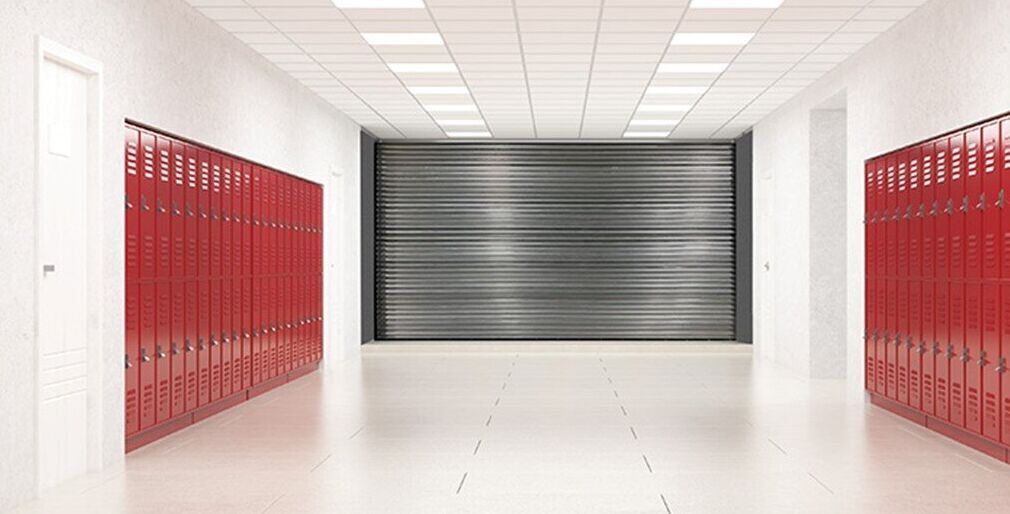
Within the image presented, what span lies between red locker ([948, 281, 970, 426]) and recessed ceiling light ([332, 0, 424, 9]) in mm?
4579

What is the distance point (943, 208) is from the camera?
9.39m

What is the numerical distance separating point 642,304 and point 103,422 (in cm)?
1313

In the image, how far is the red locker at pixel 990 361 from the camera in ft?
27.1

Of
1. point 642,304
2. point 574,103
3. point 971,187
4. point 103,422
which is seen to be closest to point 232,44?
point 103,422

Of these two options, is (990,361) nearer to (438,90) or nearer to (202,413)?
(202,413)

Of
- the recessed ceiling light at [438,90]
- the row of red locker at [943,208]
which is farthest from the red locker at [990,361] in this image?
the recessed ceiling light at [438,90]

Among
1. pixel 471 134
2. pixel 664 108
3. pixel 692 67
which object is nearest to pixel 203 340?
pixel 692 67

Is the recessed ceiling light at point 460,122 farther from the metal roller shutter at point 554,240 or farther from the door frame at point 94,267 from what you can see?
the door frame at point 94,267

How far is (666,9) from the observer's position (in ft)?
32.0

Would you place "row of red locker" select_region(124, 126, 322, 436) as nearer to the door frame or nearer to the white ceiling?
the door frame

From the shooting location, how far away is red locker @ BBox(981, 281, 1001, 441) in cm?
827

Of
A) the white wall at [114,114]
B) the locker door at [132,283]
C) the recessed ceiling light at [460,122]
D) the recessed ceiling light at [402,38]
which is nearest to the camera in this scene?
the white wall at [114,114]

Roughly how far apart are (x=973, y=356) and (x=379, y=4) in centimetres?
513

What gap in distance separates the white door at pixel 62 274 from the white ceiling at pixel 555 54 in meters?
2.34
